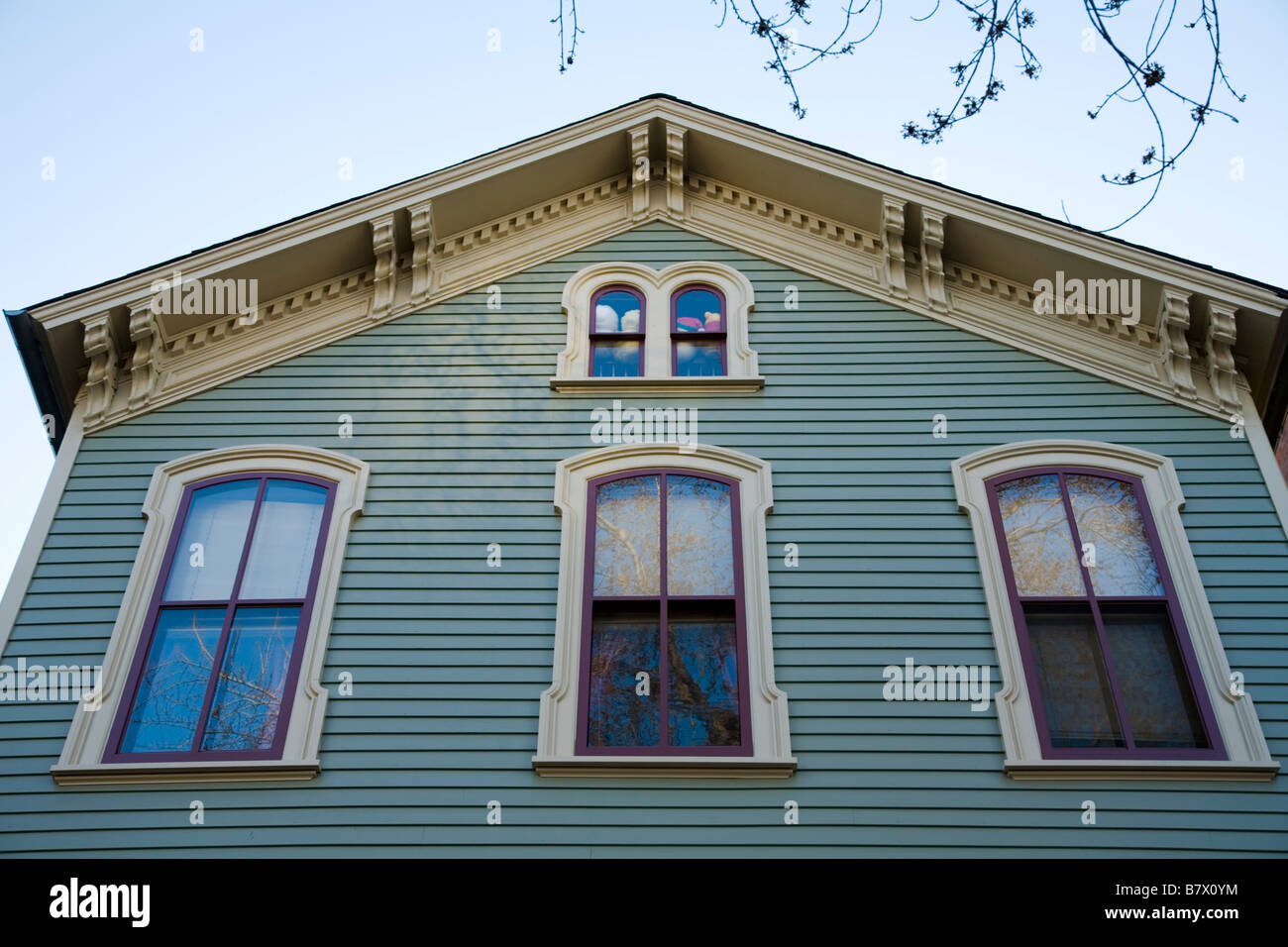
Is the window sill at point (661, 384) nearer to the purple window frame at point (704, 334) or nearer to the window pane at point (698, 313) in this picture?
→ the purple window frame at point (704, 334)

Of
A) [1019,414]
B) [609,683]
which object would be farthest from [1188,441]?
[609,683]

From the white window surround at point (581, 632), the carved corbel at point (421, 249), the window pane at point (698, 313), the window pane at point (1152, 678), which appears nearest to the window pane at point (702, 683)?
the white window surround at point (581, 632)

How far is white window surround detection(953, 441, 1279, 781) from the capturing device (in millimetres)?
7574

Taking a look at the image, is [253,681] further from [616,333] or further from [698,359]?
[698,359]

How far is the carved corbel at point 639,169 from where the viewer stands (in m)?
11.1

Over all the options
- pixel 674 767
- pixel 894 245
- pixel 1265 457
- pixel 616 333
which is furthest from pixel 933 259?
pixel 674 767

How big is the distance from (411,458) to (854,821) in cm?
441

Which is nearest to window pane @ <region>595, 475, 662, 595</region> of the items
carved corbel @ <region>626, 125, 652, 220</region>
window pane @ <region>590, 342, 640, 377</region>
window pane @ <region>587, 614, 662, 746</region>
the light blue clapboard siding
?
window pane @ <region>587, 614, 662, 746</region>

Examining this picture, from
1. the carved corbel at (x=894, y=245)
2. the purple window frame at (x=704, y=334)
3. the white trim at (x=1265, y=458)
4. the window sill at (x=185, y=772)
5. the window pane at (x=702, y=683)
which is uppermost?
the carved corbel at (x=894, y=245)

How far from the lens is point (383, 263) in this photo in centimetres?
1066

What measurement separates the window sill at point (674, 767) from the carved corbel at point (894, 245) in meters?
4.69

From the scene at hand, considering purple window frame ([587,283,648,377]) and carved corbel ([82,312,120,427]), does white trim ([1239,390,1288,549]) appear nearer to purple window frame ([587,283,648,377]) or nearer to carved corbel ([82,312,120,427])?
purple window frame ([587,283,648,377])

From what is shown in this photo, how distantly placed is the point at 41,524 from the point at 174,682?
6.04ft

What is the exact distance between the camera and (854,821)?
295 inches
